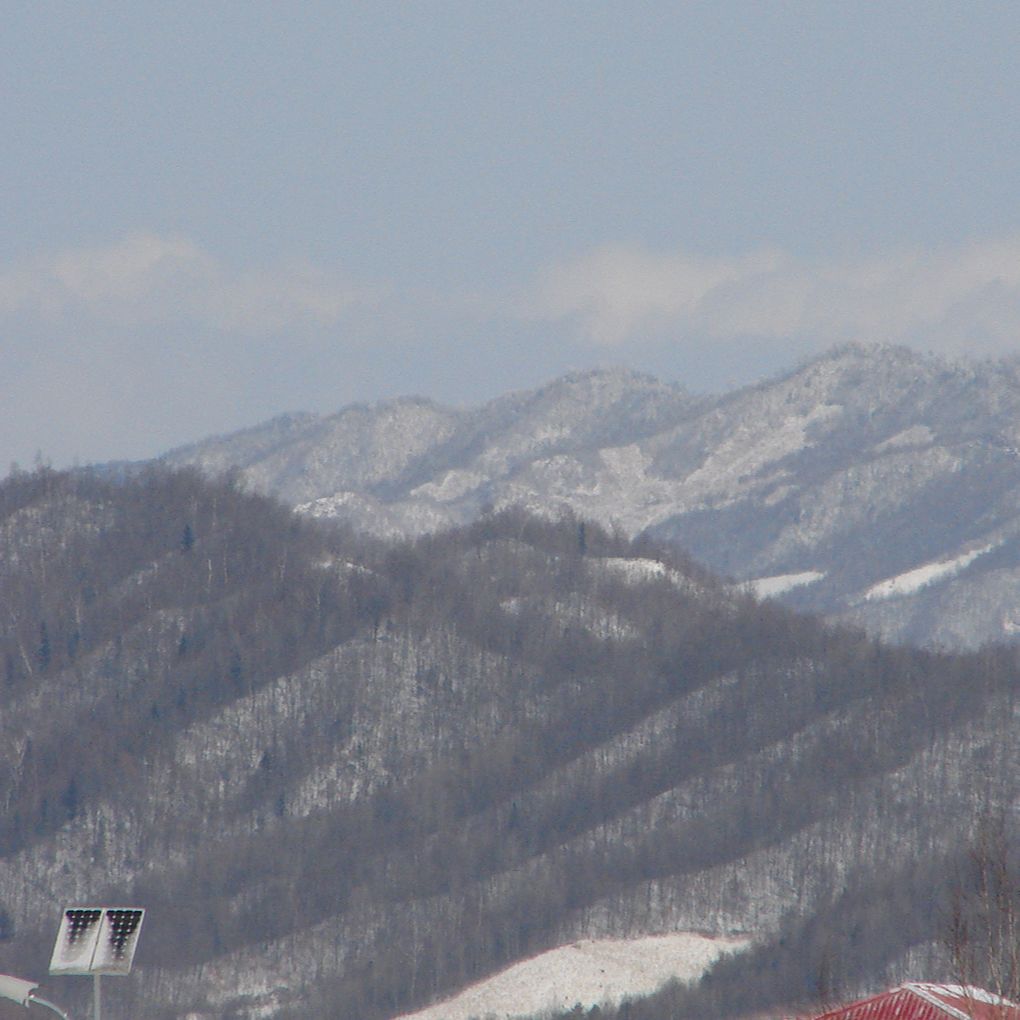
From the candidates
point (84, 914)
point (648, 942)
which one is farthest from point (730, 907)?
point (84, 914)

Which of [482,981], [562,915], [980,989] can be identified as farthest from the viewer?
[562,915]

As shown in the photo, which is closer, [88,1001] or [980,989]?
[980,989]

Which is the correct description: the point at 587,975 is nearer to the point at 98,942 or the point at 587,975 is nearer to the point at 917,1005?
the point at 917,1005

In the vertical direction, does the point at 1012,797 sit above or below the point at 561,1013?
above

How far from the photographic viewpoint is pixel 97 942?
1438 inches

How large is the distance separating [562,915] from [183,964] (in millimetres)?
34388

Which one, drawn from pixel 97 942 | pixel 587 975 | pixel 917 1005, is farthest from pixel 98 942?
pixel 587 975

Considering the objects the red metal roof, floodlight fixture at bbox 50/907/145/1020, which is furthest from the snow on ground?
floodlight fixture at bbox 50/907/145/1020

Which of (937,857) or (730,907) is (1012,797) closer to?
(937,857)

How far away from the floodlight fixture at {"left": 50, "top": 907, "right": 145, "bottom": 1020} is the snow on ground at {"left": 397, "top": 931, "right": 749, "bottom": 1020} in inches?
5064

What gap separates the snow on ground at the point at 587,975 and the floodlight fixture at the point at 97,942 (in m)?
129

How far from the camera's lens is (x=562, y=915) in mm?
194750

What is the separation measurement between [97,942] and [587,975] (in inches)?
5459

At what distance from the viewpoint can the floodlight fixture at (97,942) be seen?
3634 centimetres
